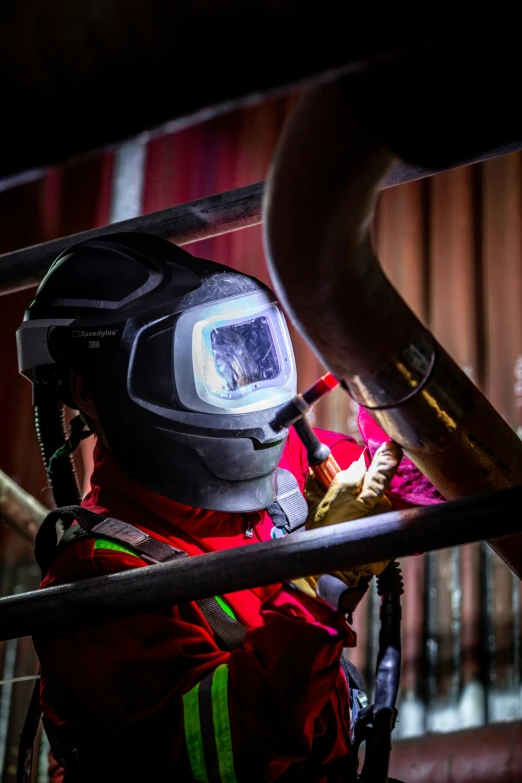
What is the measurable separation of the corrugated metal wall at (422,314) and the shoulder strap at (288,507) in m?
1.78

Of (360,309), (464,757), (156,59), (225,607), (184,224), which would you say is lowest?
(464,757)

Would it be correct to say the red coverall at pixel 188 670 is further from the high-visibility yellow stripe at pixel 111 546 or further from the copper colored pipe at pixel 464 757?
the copper colored pipe at pixel 464 757

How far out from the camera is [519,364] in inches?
141

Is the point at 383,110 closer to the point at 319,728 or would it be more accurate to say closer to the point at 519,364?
the point at 319,728

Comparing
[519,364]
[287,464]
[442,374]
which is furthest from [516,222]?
[442,374]

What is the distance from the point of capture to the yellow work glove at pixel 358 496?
4.54 feet

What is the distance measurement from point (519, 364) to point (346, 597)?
7.97 feet

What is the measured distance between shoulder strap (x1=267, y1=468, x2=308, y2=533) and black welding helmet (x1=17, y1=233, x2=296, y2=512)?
2.4 inches

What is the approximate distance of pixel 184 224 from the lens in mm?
1914

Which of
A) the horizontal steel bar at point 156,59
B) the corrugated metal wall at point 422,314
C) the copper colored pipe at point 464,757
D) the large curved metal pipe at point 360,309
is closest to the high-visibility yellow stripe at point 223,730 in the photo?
the large curved metal pipe at point 360,309

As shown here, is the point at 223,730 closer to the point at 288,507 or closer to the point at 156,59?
the point at 288,507

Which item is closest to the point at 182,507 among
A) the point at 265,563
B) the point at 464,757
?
the point at 265,563

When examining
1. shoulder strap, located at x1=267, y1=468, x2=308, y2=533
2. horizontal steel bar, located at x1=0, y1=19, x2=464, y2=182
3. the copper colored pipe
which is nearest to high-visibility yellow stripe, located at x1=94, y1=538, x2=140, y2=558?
shoulder strap, located at x1=267, y1=468, x2=308, y2=533

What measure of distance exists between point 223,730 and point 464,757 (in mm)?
1782
